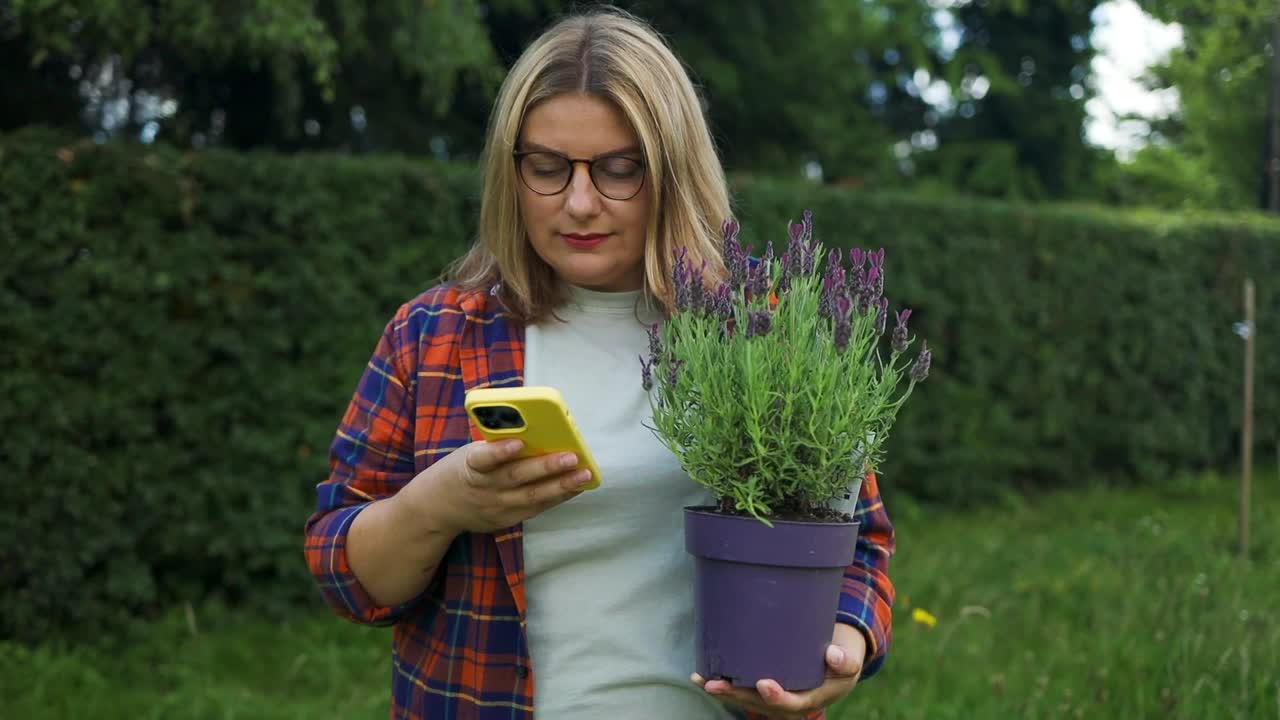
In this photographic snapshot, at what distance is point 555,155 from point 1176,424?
851 centimetres

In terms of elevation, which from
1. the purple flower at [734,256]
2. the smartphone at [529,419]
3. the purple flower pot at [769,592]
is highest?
the purple flower at [734,256]

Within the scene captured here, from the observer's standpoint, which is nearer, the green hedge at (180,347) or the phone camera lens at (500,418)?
the phone camera lens at (500,418)

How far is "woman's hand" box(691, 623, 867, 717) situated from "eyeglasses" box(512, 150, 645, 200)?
26.1 inches

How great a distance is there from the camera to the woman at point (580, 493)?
5.23 feet

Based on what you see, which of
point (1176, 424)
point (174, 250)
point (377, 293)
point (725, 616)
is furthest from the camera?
point (1176, 424)

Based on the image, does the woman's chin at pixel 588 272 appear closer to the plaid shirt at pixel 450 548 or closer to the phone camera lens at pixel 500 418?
the plaid shirt at pixel 450 548

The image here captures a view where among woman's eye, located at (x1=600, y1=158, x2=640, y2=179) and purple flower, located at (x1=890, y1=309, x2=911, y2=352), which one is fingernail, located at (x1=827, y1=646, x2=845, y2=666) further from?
woman's eye, located at (x1=600, y1=158, x2=640, y2=179)

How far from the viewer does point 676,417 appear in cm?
148

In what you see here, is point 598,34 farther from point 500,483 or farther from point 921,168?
point 921,168

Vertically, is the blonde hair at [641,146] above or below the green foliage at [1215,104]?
below

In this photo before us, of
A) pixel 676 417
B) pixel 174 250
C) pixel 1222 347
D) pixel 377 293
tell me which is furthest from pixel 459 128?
pixel 676 417

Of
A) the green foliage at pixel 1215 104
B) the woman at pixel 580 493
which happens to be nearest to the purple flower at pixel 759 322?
the woman at pixel 580 493

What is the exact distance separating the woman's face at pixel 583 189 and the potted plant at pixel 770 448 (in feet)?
0.63

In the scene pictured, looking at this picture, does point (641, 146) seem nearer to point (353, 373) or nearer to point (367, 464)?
point (367, 464)
